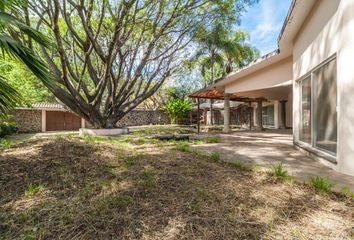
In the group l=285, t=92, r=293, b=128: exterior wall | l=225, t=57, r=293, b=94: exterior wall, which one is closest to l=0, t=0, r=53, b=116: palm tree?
l=225, t=57, r=293, b=94: exterior wall

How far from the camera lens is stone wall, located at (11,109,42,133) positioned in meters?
19.6

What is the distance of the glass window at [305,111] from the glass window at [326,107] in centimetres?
56

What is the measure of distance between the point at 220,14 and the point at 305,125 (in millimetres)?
7505

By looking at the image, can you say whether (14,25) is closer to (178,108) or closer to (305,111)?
(305,111)

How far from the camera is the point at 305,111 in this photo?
610 cm

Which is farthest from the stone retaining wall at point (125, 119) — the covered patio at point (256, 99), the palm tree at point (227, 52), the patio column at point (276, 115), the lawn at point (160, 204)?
the lawn at point (160, 204)

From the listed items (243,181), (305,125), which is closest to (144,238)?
(243,181)

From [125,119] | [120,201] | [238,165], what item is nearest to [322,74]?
[238,165]

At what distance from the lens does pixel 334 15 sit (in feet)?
13.7

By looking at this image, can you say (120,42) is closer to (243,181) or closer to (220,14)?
(220,14)

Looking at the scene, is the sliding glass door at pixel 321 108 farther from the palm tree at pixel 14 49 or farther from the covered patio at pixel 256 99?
the covered patio at pixel 256 99

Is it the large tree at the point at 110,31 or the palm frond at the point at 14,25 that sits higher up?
the large tree at the point at 110,31

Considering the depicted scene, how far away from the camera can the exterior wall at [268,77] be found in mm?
8267

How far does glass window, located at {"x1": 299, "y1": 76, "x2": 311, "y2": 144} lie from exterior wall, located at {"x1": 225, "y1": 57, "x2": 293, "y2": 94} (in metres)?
2.04
